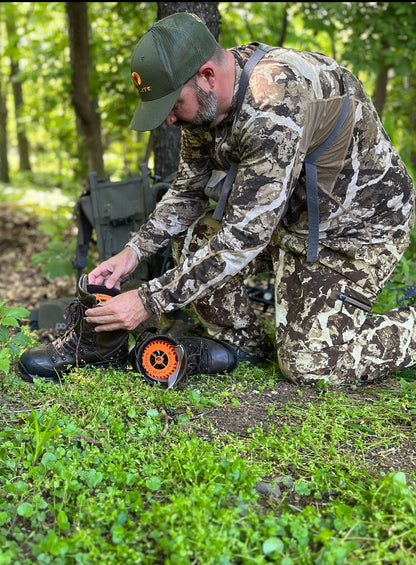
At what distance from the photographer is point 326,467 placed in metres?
2.31

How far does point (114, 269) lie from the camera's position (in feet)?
11.0

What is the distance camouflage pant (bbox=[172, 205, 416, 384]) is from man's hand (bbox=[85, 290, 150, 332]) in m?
0.95

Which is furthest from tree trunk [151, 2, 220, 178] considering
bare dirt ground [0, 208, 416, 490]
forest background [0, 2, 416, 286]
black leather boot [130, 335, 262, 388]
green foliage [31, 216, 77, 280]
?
black leather boot [130, 335, 262, 388]

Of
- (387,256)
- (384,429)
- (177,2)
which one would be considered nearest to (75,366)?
(384,429)

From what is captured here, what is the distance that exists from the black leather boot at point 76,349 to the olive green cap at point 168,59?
1062 mm

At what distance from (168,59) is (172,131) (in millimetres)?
2159

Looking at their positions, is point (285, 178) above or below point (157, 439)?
above

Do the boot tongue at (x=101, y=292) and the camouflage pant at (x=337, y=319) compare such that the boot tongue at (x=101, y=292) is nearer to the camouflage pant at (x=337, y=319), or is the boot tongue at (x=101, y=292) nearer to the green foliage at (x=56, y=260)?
the camouflage pant at (x=337, y=319)

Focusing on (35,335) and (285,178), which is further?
(35,335)

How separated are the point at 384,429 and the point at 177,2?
3.64 metres

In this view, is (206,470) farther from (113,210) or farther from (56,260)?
(56,260)

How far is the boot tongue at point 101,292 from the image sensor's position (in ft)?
10.2

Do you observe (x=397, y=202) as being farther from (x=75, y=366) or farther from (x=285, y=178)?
(x=75, y=366)

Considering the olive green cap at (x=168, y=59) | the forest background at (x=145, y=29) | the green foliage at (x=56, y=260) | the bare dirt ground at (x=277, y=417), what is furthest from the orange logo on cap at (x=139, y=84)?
the green foliage at (x=56, y=260)
